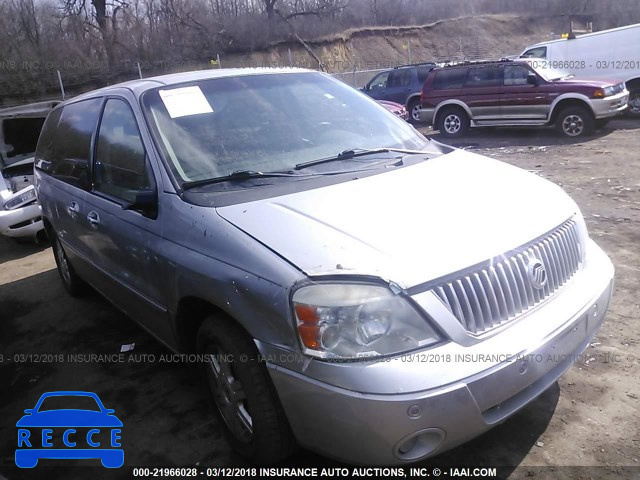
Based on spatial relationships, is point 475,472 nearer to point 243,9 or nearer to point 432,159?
point 432,159

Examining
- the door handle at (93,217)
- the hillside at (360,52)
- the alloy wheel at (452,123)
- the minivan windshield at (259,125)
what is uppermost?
the hillside at (360,52)

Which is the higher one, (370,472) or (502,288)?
(502,288)

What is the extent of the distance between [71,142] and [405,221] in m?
3.12

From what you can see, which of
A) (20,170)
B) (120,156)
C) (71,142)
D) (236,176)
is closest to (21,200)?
(20,170)

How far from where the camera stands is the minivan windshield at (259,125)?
291 centimetres

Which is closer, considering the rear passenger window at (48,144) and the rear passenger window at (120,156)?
the rear passenger window at (120,156)

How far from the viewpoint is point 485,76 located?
12281 millimetres

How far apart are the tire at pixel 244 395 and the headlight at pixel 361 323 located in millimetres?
410

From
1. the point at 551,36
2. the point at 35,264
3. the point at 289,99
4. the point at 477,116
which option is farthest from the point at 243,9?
the point at 289,99

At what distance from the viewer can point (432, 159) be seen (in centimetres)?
321

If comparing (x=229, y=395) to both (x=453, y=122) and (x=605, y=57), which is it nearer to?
(x=453, y=122)

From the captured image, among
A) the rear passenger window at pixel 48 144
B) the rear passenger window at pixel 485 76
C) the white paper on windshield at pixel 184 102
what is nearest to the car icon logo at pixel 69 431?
the white paper on windshield at pixel 184 102

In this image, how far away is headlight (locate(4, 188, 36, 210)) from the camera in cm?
753

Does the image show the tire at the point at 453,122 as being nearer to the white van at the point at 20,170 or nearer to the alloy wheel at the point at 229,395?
the white van at the point at 20,170
